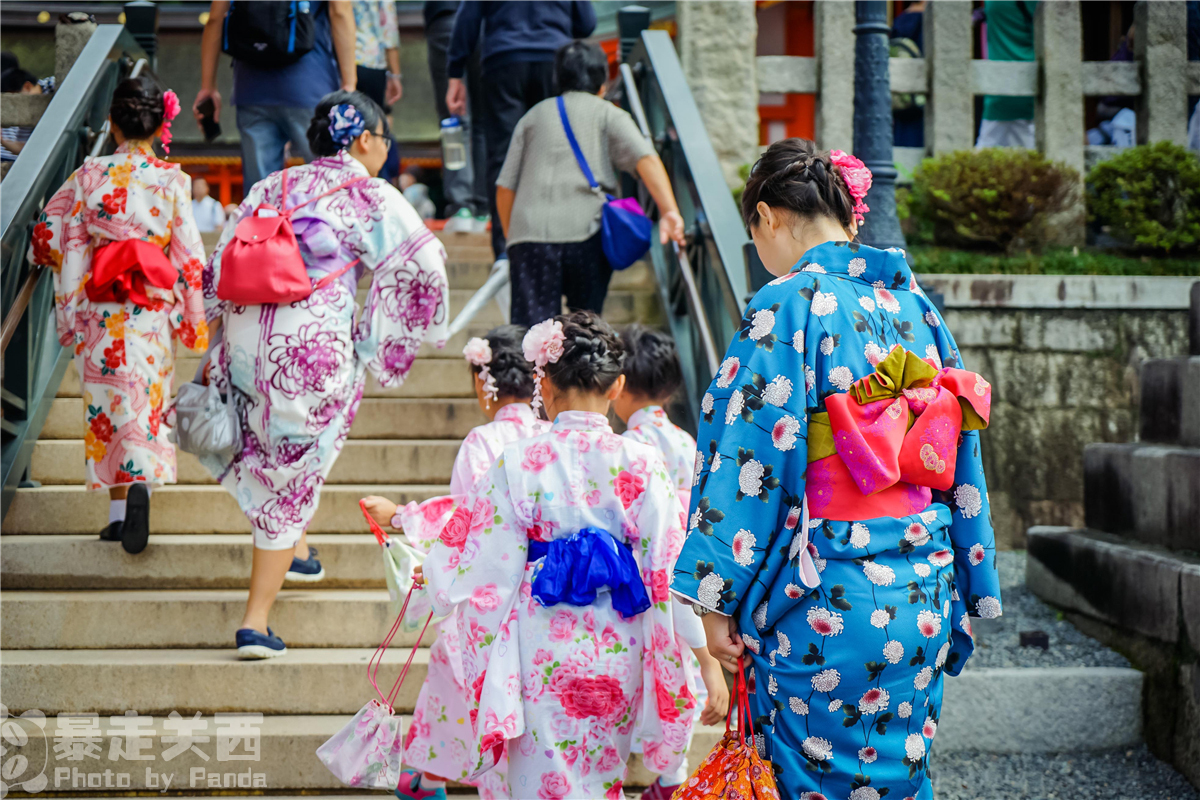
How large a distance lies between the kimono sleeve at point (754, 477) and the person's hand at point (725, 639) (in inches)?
1.4

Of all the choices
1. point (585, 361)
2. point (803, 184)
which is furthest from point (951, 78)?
point (803, 184)

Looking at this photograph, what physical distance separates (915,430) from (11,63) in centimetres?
845

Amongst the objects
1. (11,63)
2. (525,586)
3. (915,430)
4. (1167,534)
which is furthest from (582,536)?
(11,63)

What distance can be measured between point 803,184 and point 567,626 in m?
1.13

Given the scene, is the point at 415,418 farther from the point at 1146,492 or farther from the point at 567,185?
the point at 1146,492

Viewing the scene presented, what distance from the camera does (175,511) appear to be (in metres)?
4.12

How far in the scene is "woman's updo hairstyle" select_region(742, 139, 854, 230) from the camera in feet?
6.61

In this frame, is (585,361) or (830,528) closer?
(830,528)

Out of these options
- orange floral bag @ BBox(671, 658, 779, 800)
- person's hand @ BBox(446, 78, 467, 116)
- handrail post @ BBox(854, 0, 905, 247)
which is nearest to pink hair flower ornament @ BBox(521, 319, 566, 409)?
orange floral bag @ BBox(671, 658, 779, 800)

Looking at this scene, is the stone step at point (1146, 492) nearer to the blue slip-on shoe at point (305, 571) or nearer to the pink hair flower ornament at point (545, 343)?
the pink hair flower ornament at point (545, 343)

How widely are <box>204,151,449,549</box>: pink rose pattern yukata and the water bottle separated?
314cm

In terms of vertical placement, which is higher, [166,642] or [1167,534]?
[1167,534]

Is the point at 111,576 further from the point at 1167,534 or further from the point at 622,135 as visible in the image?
the point at 1167,534

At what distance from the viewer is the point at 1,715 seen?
3.21 metres
